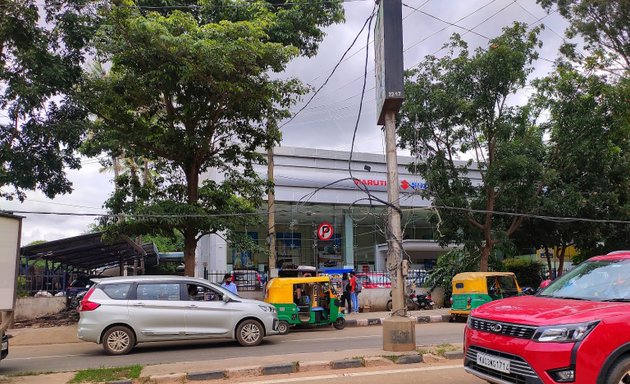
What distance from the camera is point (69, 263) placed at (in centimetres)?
2455

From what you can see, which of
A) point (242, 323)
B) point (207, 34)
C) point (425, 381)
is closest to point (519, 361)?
point (425, 381)

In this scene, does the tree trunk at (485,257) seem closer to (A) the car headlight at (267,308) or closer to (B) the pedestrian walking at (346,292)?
(B) the pedestrian walking at (346,292)

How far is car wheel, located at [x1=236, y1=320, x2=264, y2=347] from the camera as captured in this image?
11984 millimetres

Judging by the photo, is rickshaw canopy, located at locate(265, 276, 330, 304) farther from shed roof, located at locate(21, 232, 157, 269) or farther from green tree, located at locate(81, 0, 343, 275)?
shed roof, located at locate(21, 232, 157, 269)

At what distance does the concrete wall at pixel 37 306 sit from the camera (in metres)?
17.6

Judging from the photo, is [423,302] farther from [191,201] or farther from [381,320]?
[191,201]

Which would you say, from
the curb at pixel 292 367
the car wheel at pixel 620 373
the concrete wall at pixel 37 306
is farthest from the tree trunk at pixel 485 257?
the car wheel at pixel 620 373

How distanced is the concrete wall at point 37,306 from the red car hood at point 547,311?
16.7 metres

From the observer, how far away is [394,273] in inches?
411

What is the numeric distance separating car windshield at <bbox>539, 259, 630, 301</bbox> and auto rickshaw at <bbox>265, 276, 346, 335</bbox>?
9447 millimetres

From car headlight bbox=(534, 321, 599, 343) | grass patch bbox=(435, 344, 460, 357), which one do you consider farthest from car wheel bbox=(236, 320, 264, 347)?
car headlight bbox=(534, 321, 599, 343)

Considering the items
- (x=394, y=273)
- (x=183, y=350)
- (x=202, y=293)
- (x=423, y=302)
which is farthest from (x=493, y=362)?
(x=423, y=302)

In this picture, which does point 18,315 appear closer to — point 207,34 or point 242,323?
point 242,323

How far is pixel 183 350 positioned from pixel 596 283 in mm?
9006
